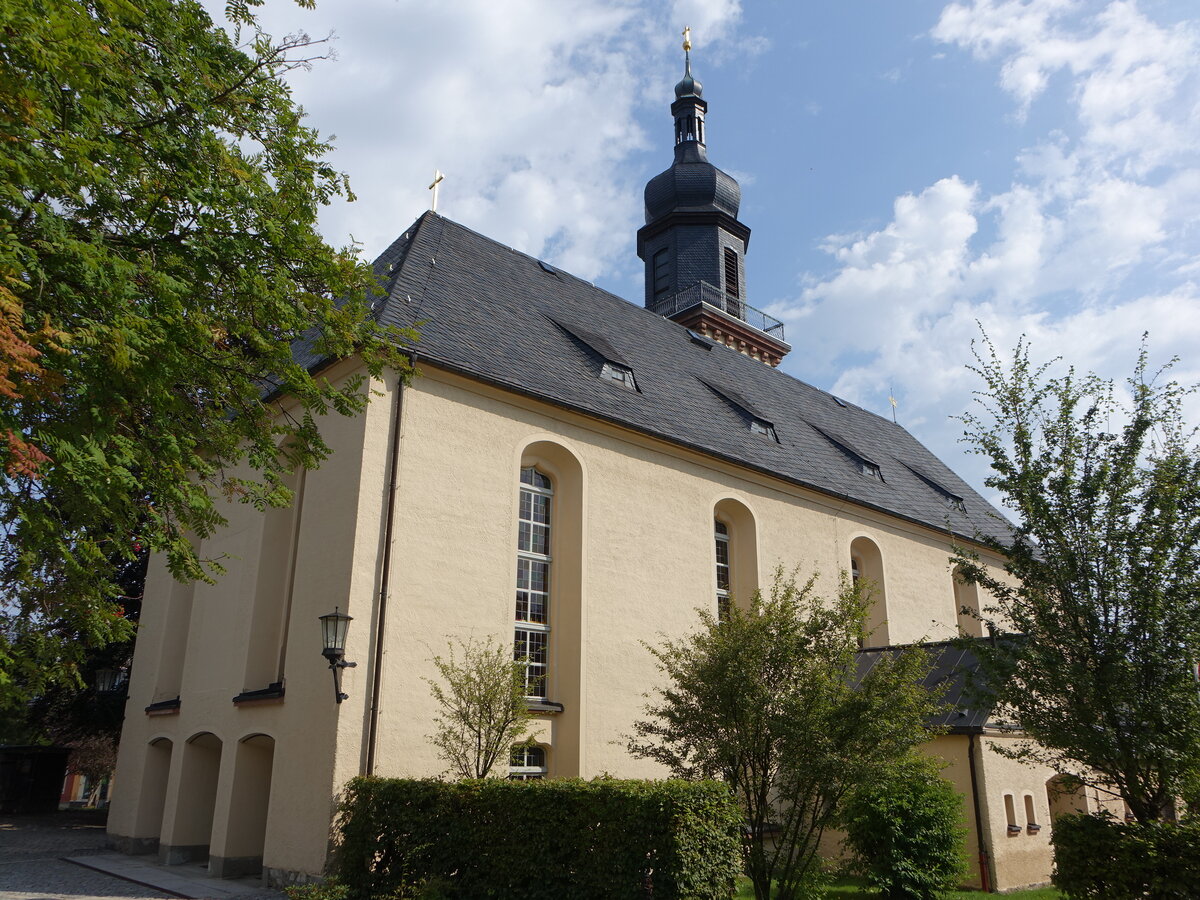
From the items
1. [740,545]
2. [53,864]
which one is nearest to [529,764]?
[740,545]

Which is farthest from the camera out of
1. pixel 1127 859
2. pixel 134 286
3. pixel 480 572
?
pixel 480 572

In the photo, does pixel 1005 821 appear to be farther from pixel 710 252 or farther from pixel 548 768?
pixel 710 252

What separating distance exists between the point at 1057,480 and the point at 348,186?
822 cm

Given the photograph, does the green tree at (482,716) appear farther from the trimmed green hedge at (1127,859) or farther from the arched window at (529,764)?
the trimmed green hedge at (1127,859)

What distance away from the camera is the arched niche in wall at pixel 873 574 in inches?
831

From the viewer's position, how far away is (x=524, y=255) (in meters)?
21.9

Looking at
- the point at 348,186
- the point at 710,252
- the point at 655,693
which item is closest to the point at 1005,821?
the point at 655,693

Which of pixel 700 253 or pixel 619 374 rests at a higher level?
pixel 700 253

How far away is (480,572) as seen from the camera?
13.9m

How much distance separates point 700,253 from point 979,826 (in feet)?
67.6

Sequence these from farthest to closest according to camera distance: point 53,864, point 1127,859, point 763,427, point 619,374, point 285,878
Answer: point 763,427 < point 619,374 < point 53,864 < point 285,878 < point 1127,859

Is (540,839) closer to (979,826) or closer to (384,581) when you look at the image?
(384,581)

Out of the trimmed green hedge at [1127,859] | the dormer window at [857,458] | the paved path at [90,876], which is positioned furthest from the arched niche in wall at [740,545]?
the paved path at [90,876]

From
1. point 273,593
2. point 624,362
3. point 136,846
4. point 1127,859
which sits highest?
point 624,362
